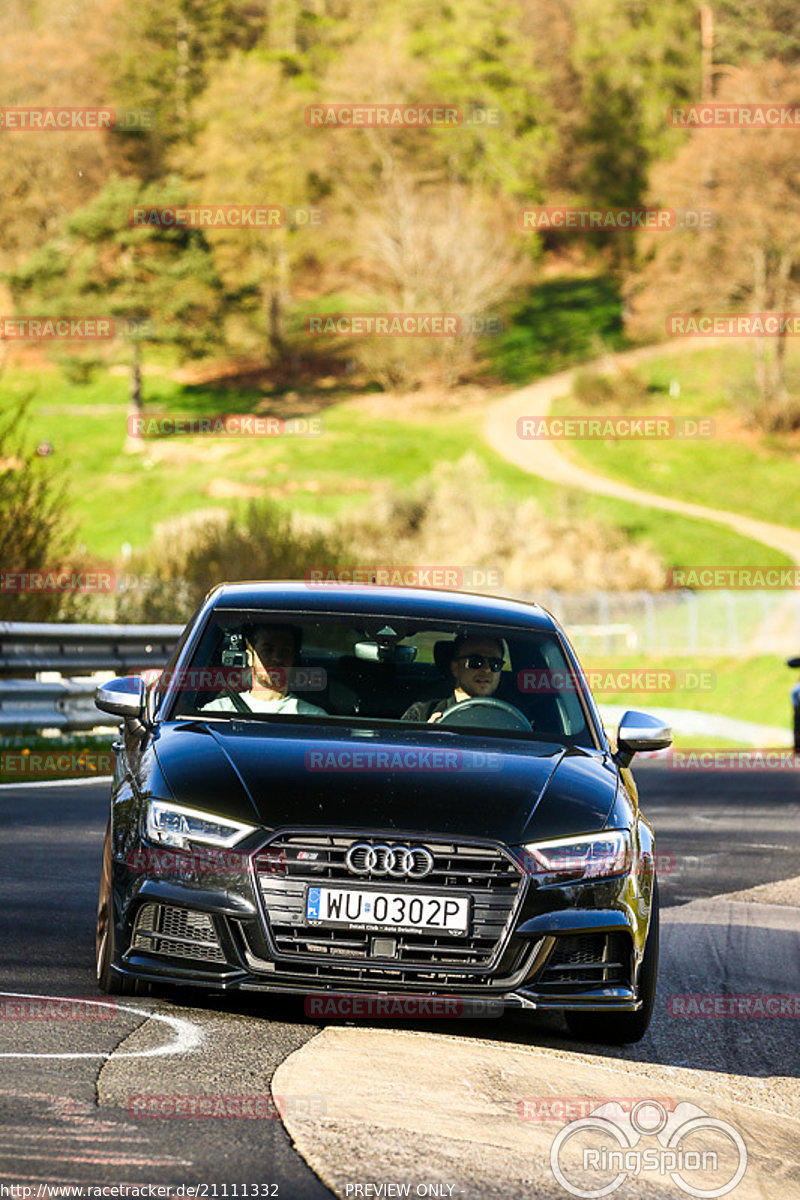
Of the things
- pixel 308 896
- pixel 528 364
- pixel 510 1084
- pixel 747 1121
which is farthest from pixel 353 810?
pixel 528 364

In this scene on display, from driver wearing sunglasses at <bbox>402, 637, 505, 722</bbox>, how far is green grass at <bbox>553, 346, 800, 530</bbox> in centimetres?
8392

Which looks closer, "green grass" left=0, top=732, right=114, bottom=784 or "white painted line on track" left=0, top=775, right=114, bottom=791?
"white painted line on track" left=0, top=775, right=114, bottom=791

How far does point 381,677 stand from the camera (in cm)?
756

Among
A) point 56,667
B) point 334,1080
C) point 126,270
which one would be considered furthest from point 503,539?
point 334,1080

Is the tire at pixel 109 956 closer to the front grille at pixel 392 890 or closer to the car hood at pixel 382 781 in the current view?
the car hood at pixel 382 781

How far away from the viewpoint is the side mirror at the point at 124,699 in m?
7.27

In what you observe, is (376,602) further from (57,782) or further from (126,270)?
(126,270)

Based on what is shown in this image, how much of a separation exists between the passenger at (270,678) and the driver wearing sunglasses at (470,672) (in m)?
0.41

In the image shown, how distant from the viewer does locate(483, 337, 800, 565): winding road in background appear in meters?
89.2

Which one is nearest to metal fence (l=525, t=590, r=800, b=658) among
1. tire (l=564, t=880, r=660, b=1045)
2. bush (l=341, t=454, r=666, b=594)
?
bush (l=341, t=454, r=666, b=594)

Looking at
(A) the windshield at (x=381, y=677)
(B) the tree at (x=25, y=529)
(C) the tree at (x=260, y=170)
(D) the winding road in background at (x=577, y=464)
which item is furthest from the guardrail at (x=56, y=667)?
(C) the tree at (x=260, y=170)

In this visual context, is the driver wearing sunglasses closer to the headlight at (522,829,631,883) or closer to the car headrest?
the car headrest

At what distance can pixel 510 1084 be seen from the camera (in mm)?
5887

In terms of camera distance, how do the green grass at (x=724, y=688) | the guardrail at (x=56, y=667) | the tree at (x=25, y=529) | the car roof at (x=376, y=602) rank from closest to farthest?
the car roof at (x=376, y=602) → the guardrail at (x=56, y=667) → the tree at (x=25, y=529) → the green grass at (x=724, y=688)
